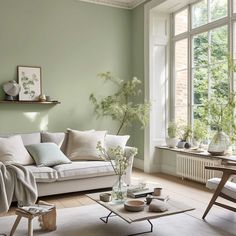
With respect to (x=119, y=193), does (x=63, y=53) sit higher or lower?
higher

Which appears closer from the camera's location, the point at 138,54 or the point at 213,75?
the point at 213,75

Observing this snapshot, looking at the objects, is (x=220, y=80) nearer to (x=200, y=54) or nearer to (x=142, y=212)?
(x=200, y=54)

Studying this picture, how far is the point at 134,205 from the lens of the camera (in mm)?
2812

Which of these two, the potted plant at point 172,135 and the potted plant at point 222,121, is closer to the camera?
the potted plant at point 222,121

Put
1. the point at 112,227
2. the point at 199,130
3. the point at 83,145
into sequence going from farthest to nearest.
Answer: the point at 199,130 < the point at 83,145 < the point at 112,227

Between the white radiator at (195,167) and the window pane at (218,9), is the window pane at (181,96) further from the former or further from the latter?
the window pane at (218,9)

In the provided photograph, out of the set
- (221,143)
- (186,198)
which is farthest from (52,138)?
(221,143)

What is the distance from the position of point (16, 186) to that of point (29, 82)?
2.57 meters

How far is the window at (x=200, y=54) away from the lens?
16.4 feet

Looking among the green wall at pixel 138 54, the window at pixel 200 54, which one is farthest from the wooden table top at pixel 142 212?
the green wall at pixel 138 54

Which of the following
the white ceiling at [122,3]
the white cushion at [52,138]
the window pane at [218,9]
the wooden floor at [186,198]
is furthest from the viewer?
the white ceiling at [122,3]

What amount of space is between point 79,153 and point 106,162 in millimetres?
455

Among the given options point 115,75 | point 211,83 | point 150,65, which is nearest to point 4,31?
point 115,75

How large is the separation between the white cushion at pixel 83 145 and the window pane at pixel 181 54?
7.46 ft
